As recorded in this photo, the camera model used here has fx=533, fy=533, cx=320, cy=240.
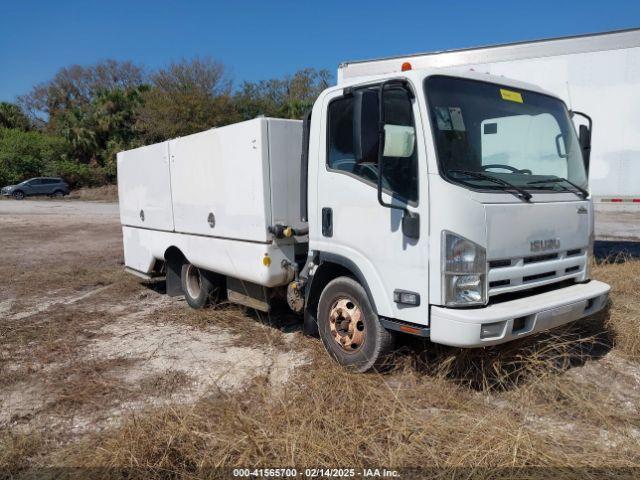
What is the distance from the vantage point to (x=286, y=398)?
381cm

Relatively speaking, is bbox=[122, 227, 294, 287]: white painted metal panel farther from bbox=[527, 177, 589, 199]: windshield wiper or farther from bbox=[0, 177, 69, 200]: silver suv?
bbox=[0, 177, 69, 200]: silver suv

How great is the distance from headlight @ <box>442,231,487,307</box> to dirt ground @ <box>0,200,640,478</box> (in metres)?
0.77

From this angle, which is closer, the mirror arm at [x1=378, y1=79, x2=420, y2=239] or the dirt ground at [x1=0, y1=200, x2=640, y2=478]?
the dirt ground at [x1=0, y1=200, x2=640, y2=478]

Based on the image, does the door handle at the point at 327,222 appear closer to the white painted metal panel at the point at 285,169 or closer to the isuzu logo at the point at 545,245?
the white painted metal panel at the point at 285,169

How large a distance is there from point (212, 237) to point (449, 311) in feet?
10.1

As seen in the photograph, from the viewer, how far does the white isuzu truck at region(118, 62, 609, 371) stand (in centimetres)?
355

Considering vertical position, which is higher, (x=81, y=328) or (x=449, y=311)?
(x=449, y=311)

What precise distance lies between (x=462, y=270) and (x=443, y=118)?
3.51 feet

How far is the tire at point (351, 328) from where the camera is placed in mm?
4086

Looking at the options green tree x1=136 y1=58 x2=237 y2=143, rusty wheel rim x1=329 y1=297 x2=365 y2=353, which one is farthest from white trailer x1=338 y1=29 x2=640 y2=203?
green tree x1=136 y1=58 x2=237 y2=143

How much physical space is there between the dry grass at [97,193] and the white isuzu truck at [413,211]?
32070 millimetres

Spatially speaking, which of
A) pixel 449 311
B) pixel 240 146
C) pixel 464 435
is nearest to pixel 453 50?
pixel 240 146

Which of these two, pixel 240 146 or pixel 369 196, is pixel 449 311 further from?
pixel 240 146

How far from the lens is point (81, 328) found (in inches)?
238
